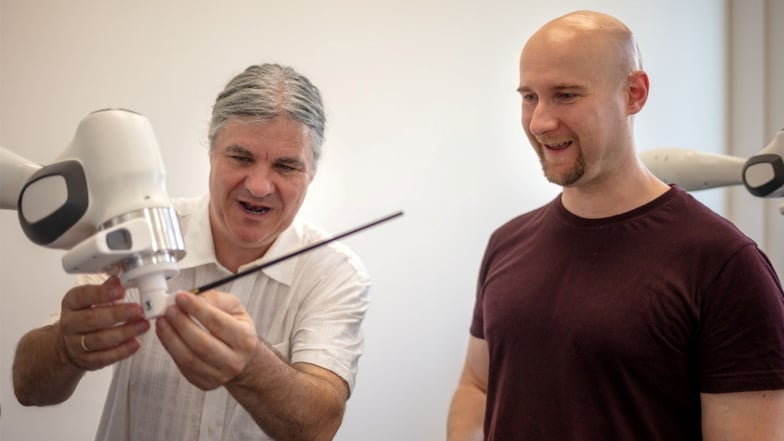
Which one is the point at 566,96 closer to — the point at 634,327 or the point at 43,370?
the point at 634,327

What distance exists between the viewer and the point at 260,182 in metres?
1.36

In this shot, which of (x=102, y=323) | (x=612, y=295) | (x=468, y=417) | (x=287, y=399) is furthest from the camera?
(x=468, y=417)

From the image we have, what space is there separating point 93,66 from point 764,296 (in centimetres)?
160

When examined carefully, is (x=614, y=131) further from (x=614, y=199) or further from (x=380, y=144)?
(x=380, y=144)

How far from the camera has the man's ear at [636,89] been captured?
4.79 feet

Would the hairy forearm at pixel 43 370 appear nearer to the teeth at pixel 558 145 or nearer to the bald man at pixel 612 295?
the bald man at pixel 612 295

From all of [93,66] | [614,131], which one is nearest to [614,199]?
[614,131]

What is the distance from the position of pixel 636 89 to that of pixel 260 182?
2.57 feet

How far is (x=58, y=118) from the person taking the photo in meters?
1.78

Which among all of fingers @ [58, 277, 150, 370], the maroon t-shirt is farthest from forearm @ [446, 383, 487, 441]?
fingers @ [58, 277, 150, 370]

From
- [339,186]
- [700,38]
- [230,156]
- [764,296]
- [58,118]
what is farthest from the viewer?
[700,38]

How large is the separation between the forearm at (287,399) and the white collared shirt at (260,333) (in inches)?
3.5

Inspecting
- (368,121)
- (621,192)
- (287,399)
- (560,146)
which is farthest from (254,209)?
(368,121)

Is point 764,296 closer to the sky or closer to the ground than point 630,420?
closer to the sky
